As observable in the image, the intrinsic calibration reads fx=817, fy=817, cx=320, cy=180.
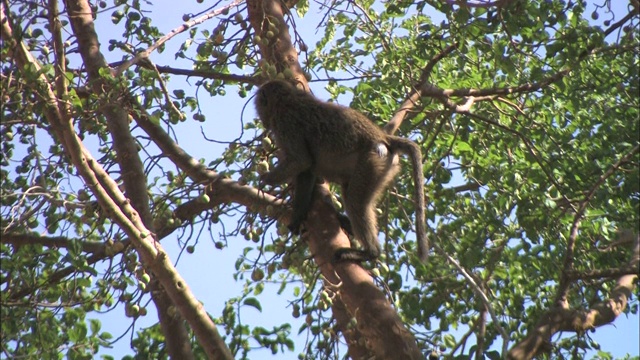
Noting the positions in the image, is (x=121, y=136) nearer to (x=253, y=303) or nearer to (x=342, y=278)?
(x=253, y=303)

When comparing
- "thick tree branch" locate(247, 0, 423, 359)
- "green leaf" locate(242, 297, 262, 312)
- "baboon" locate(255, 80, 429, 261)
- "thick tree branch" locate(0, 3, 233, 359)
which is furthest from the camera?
"baboon" locate(255, 80, 429, 261)

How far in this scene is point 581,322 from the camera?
4.44 meters

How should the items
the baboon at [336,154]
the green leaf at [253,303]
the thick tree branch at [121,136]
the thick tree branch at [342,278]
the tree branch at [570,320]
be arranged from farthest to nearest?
the baboon at [336,154] < the green leaf at [253,303] < the thick tree branch at [121,136] < the thick tree branch at [342,278] < the tree branch at [570,320]

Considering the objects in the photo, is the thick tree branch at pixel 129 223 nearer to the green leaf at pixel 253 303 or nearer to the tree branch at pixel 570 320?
the green leaf at pixel 253 303

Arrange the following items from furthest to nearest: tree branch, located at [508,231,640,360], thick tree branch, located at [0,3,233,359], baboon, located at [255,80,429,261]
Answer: baboon, located at [255,80,429,261]
tree branch, located at [508,231,640,360]
thick tree branch, located at [0,3,233,359]

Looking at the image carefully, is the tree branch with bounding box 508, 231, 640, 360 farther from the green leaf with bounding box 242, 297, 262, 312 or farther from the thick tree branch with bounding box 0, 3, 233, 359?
the green leaf with bounding box 242, 297, 262, 312

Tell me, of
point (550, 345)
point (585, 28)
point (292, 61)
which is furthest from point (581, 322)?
point (292, 61)

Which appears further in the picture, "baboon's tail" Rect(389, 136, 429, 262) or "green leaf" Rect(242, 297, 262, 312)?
"baboon's tail" Rect(389, 136, 429, 262)

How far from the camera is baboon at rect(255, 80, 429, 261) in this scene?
5.60 m

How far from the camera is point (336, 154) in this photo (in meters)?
6.08

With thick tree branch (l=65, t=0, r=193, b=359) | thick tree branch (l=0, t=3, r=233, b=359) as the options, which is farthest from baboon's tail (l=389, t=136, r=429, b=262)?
thick tree branch (l=0, t=3, r=233, b=359)

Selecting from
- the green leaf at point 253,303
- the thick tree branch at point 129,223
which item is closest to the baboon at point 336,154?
the green leaf at point 253,303

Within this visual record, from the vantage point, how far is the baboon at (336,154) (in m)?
5.60

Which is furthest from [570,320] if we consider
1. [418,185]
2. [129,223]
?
[129,223]
